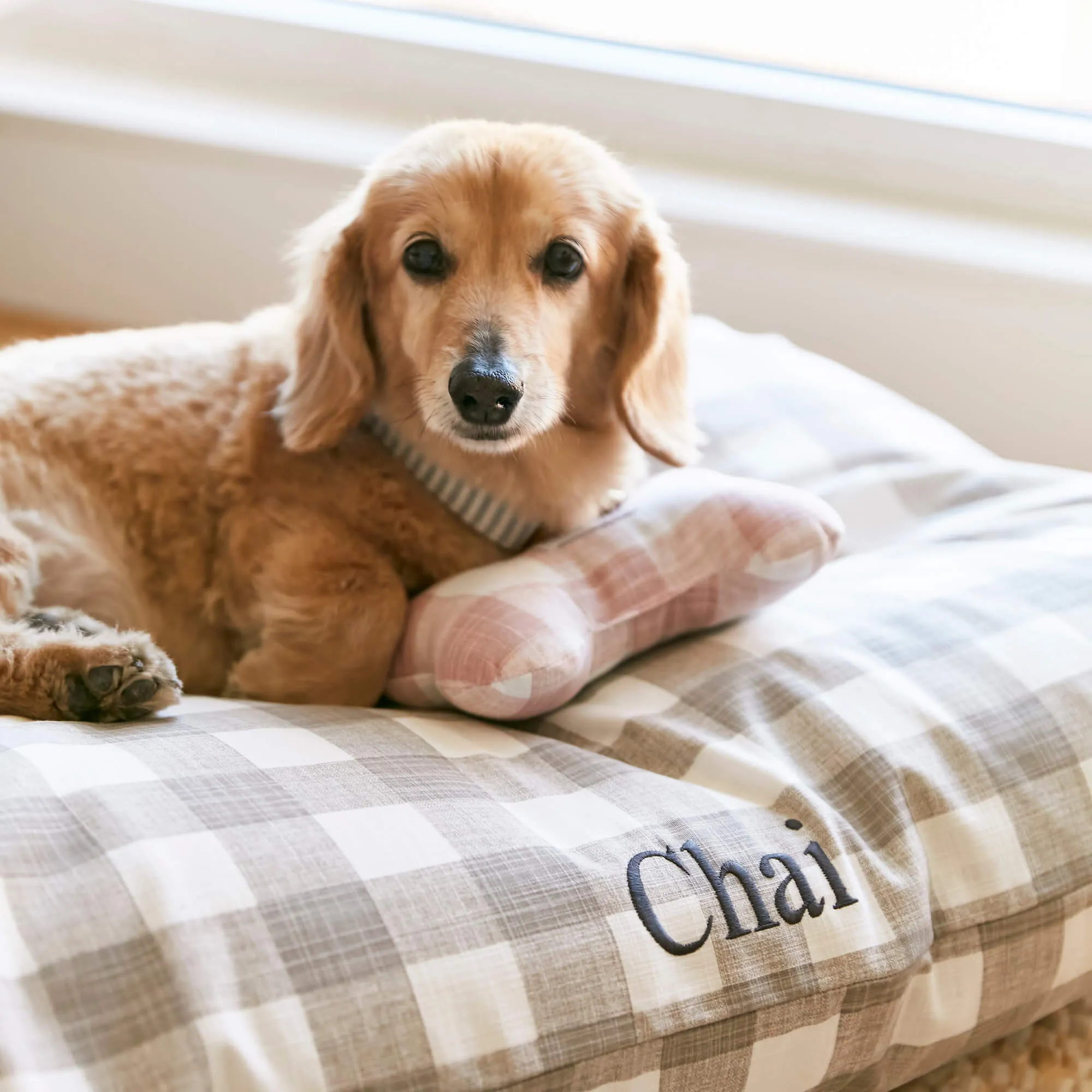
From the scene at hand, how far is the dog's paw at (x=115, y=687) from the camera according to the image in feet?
3.68

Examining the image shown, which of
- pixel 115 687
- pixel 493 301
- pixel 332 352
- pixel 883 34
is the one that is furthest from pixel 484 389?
pixel 883 34

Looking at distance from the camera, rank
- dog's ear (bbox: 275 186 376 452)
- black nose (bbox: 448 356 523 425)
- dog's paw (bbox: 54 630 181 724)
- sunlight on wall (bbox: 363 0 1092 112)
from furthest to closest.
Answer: sunlight on wall (bbox: 363 0 1092 112), dog's ear (bbox: 275 186 376 452), black nose (bbox: 448 356 523 425), dog's paw (bbox: 54 630 181 724)

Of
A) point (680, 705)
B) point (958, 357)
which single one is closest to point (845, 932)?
point (680, 705)

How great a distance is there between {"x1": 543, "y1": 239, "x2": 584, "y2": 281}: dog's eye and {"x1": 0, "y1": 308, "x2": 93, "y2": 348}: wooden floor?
50.9 inches

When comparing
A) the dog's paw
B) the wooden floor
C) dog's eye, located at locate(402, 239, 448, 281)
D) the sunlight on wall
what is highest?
the sunlight on wall

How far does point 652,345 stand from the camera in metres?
1.40

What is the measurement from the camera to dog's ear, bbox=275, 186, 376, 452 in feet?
4.39

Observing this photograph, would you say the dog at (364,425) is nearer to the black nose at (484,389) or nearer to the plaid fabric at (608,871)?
the black nose at (484,389)

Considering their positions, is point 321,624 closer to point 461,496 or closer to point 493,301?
point 461,496

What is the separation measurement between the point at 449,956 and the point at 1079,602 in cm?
80

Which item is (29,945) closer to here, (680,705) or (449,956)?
(449,956)

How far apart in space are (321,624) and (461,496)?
216mm

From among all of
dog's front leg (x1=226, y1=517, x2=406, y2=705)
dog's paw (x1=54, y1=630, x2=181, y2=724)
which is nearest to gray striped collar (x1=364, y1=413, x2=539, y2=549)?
dog's front leg (x1=226, y1=517, x2=406, y2=705)

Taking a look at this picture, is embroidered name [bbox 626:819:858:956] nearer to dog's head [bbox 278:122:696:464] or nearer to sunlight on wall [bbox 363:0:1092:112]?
dog's head [bbox 278:122:696:464]
